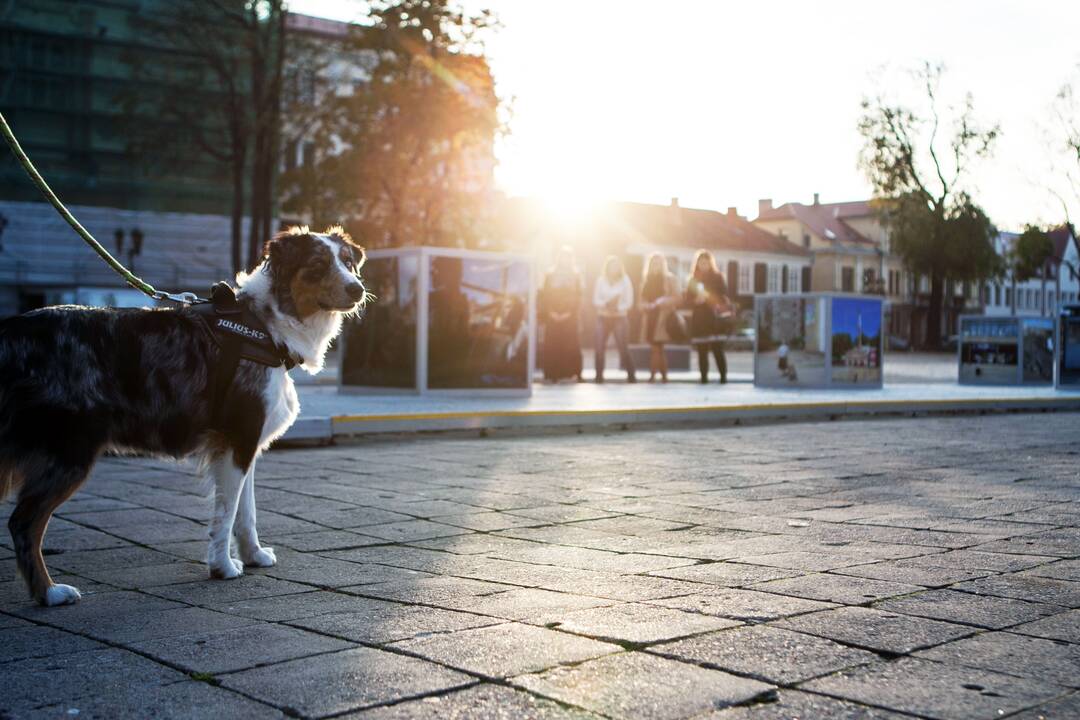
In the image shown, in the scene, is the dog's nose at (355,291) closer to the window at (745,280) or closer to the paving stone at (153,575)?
the paving stone at (153,575)

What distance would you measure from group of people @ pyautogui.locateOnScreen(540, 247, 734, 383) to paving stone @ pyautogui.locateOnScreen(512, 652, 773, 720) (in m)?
14.7

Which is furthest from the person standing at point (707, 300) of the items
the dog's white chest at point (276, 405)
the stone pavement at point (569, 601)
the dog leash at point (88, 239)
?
the dog's white chest at point (276, 405)

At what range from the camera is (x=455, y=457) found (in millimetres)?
9148

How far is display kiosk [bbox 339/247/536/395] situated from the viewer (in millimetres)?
13633

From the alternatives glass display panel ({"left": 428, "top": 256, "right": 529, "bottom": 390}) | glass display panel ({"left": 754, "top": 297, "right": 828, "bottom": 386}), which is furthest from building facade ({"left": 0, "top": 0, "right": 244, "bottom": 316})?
glass display panel ({"left": 428, "top": 256, "right": 529, "bottom": 390})

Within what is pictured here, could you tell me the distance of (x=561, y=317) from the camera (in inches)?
725

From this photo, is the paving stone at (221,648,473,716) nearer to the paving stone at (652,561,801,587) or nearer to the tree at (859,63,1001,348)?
the paving stone at (652,561,801,587)

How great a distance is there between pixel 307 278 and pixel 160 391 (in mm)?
875

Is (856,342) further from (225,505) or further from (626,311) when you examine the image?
(225,505)

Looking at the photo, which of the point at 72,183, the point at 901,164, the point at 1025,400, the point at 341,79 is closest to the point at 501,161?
the point at 341,79

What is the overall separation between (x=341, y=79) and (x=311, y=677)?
33.8m

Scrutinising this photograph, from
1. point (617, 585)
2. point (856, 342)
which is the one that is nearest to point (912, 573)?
point (617, 585)

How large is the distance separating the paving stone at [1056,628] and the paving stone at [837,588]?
0.52m

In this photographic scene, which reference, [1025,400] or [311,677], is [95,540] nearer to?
[311,677]
